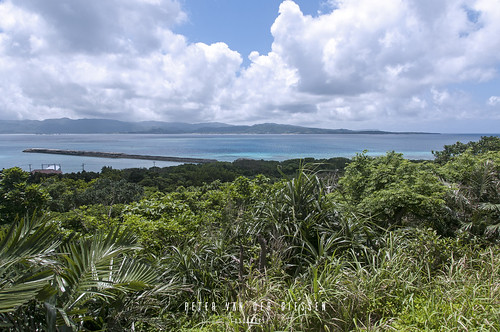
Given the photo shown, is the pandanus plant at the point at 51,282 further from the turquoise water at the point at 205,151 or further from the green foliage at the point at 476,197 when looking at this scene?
the turquoise water at the point at 205,151

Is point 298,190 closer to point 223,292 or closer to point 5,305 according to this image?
point 223,292

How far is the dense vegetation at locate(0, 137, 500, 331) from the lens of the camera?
6.56 ft

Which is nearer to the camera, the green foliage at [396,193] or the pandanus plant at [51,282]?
the pandanus plant at [51,282]

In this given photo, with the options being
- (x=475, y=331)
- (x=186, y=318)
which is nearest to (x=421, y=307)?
(x=475, y=331)

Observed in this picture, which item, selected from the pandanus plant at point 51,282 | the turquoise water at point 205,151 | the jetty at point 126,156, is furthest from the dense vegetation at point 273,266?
the jetty at point 126,156

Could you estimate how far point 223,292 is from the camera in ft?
9.38

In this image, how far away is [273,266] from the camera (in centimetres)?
289

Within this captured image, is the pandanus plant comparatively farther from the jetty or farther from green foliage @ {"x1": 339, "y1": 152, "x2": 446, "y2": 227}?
the jetty

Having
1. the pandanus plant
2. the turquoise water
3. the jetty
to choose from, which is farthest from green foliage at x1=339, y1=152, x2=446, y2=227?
the jetty

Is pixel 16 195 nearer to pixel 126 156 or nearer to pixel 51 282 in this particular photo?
pixel 51 282

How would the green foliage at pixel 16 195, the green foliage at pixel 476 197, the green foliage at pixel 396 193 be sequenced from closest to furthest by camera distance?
the green foliage at pixel 476 197
the green foliage at pixel 396 193
the green foliage at pixel 16 195

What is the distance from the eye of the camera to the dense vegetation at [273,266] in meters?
2.00

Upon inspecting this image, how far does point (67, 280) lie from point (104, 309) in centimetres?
42

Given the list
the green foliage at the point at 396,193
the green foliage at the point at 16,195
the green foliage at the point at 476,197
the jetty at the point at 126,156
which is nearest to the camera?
the green foliage at the point at 476,197
